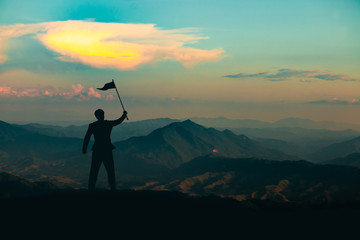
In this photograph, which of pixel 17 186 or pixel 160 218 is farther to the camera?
pixel 17 186

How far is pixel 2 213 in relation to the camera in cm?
2911

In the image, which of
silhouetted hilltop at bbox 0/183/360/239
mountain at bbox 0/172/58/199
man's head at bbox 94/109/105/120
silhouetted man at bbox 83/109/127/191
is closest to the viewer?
silhouetted hilltop at bbox 0/183/360/239

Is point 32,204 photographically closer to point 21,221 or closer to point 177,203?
point 21,221

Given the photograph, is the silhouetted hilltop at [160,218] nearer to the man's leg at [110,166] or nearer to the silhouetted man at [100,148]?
the man's leg at [110,166]

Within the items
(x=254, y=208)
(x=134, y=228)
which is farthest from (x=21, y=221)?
(x=254, y=208)

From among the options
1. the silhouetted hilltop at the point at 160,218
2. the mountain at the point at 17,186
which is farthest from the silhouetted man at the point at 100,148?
the mountain at the point at 17,186

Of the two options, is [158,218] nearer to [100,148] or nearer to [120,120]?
[100,148]

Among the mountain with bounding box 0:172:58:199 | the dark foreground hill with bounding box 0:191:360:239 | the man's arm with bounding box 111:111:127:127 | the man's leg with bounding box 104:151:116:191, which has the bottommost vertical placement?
the mountain with bounding box 0:172:58:199

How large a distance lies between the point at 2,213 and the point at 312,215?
25213mm

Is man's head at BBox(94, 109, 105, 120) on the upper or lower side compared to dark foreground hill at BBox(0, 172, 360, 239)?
upper

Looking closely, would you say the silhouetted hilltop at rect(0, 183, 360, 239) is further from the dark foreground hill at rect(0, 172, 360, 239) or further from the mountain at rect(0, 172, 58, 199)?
the mountain at rect(0, 172, 58, 199)

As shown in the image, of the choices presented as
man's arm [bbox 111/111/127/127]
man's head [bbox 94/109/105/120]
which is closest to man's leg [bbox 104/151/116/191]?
man's arm [bbox 111/111/127/127]

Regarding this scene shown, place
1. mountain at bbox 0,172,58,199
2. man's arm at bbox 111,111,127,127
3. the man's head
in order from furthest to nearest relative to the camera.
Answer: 1. mountain at bbox 0,172,58,199
2. the man's head
3. man's arm at bbox 111,111,127,127

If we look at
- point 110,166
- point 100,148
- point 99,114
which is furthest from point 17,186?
point 100,148
